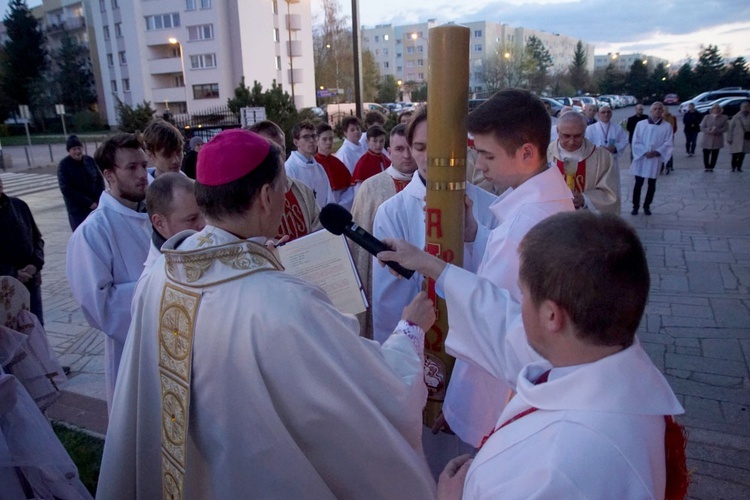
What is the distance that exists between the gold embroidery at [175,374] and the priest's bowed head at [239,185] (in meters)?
0.27

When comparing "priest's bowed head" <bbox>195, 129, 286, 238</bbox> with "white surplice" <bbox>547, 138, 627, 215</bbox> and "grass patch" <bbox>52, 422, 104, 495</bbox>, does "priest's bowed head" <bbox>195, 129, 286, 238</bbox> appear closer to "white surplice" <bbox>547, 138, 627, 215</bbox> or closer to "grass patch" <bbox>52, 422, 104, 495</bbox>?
"grass patch" <bbox>52, 422, 104, 495</bbox>

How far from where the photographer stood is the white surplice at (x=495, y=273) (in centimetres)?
204

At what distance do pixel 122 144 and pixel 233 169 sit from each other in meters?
2.04

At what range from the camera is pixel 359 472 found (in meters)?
1.70

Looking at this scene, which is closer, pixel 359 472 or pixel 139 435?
pixel 359 472

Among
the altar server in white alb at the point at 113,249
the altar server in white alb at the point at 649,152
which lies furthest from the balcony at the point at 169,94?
the altar server in white alb at the point at 113,249

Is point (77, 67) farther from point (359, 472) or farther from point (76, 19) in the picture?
point (359, 472)

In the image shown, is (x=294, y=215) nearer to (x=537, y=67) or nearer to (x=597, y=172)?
(x=597, y=172)

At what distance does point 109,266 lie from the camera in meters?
3.05

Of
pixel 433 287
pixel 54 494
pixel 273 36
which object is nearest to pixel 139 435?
pixel 54 494

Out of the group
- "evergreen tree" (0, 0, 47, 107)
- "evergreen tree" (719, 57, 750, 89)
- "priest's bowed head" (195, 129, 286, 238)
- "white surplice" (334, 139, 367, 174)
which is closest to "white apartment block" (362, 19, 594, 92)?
"evergreen tree" (719, 57, 750, 89)

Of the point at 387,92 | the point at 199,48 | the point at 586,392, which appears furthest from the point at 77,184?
the point at 387,92

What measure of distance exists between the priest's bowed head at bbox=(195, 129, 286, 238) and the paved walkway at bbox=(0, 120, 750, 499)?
1601mm

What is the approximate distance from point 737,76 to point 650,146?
51.7 meters
